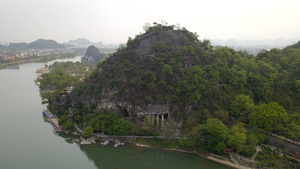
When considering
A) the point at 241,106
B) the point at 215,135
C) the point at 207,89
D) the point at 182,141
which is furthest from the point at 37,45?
the point at 215,135

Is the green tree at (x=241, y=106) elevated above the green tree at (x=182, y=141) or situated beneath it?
elevated above

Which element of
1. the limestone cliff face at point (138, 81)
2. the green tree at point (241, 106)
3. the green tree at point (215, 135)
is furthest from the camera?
the limestone cliff face at point (138, 81)

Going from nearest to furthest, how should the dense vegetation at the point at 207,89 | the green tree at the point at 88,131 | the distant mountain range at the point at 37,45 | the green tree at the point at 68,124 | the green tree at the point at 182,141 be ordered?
the green tree at the point at 182,141, the dense vegetation at the point at 207,89, the green tree at the point at 88,131, the green tree at the point at 68,124, the distant mountain range at the point at 37,45

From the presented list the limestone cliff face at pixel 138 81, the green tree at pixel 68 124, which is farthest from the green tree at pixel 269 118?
the green tree at pixel 68 124

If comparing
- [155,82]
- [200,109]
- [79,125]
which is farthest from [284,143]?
[79,125]

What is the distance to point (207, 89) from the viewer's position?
23234 millimetres

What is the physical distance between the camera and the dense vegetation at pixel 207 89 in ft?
61.6

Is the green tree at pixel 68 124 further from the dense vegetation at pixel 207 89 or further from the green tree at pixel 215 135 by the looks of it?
the green tree at pixel 215 135

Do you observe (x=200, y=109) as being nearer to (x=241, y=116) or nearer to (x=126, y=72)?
(x=241, y=116)

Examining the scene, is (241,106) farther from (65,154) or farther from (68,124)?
(68,124)

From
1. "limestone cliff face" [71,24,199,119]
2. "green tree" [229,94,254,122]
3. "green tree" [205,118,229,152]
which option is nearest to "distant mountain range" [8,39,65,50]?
"limestone cliff face" [71,24,199,119]

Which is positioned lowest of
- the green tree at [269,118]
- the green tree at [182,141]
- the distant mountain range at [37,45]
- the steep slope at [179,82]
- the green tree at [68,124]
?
the green tree at [182,141]

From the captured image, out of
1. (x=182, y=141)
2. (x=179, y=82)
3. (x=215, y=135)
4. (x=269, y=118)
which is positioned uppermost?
(x=179, y=82)

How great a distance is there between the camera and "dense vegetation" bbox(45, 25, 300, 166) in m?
18.8
